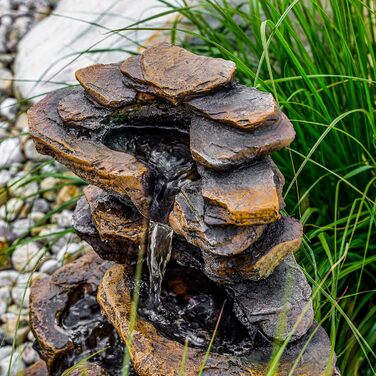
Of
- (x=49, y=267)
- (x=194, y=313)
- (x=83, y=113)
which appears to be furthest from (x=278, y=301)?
(x=49, y=267)

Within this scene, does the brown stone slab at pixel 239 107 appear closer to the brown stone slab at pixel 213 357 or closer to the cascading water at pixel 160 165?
the cascading water at pixel 160 165

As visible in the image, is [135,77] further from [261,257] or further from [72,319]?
[72,319]

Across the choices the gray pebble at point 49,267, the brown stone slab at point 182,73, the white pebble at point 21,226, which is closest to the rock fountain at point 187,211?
the brown stone slab at point 182,73

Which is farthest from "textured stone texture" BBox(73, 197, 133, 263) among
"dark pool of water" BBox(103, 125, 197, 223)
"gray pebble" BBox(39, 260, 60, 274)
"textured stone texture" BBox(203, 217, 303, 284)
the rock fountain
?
"gray pebble" BBox(39, 260, 60, 274)

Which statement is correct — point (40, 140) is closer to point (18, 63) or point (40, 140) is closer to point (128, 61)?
point (128, 61)

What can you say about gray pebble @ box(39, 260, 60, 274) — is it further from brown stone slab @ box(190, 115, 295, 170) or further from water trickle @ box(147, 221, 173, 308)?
brown stone slab @ box(190, 115, 295, 170)
